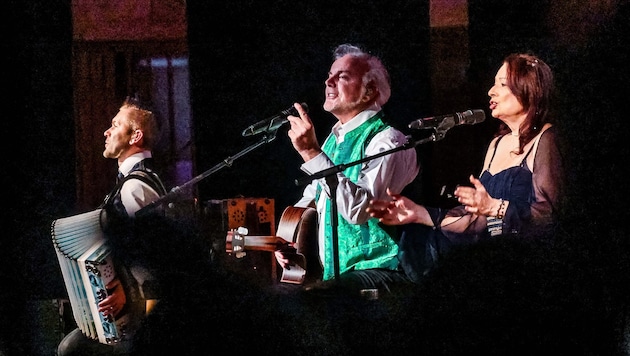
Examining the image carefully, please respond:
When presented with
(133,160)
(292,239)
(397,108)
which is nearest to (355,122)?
(397,108)

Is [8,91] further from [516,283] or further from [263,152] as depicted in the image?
[516,283]

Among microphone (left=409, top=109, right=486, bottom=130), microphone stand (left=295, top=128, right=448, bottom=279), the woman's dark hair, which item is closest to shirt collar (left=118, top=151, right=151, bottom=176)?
microphone stand (left=295, top=128, right=448, bottom=279)

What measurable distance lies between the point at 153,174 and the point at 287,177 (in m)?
0.72

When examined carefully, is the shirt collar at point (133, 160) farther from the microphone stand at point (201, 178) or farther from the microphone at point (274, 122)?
the microphone at point (274, 122)

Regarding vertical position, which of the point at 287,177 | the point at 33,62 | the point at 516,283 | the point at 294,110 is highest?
the point at 33,62

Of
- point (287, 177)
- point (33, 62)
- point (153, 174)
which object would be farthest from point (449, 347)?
point (33, 62)

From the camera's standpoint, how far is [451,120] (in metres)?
4.37

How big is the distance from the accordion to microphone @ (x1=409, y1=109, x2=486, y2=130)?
1757 mm

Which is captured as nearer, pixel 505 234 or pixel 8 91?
pixel 505 234

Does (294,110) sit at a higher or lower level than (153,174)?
higher

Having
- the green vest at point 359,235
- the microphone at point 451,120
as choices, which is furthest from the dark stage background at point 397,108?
the green vest at point 359,235

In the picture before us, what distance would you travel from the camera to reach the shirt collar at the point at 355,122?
435 cm

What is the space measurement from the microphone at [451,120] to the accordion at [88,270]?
5.77 ft

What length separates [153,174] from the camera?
14.7 ft
